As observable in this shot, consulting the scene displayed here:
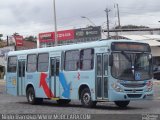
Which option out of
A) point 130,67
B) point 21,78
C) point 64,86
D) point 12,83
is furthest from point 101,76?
point 12,83

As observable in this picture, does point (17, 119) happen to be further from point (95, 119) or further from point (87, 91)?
point (87, 91)

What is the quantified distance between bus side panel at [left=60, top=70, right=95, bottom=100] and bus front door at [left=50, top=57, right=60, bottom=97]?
48cm

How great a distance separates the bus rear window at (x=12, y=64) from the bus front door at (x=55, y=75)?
407 centimetres

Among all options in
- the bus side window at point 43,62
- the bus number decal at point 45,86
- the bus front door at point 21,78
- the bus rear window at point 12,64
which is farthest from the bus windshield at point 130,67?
the bus rear window at point 12,64

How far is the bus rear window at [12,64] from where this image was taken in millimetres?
27698

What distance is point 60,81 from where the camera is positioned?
→ 2338 cm

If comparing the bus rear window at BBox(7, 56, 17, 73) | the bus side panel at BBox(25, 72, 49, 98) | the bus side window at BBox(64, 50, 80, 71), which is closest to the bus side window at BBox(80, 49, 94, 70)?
the bus side window at BBox(64, 50, 80, 71)

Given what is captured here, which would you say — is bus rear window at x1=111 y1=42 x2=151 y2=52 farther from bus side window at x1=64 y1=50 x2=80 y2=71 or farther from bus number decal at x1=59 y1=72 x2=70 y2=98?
bus number decal at x1=59 y1=72 x2=70 y2=98

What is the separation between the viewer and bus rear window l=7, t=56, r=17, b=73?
27698 millimetres

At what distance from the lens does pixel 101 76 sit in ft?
67.6

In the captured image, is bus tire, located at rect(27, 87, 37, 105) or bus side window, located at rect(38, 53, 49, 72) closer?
bus side window, located at rect(38, 53, 49, 72)

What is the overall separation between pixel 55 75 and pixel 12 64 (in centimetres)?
492

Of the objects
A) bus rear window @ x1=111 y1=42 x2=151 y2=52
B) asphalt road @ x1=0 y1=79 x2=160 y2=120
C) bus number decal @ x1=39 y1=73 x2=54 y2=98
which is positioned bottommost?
asphalt road @ x1=0 y1=79 x2=160 y2=120

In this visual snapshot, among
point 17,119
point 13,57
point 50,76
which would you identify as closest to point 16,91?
point 13,57
